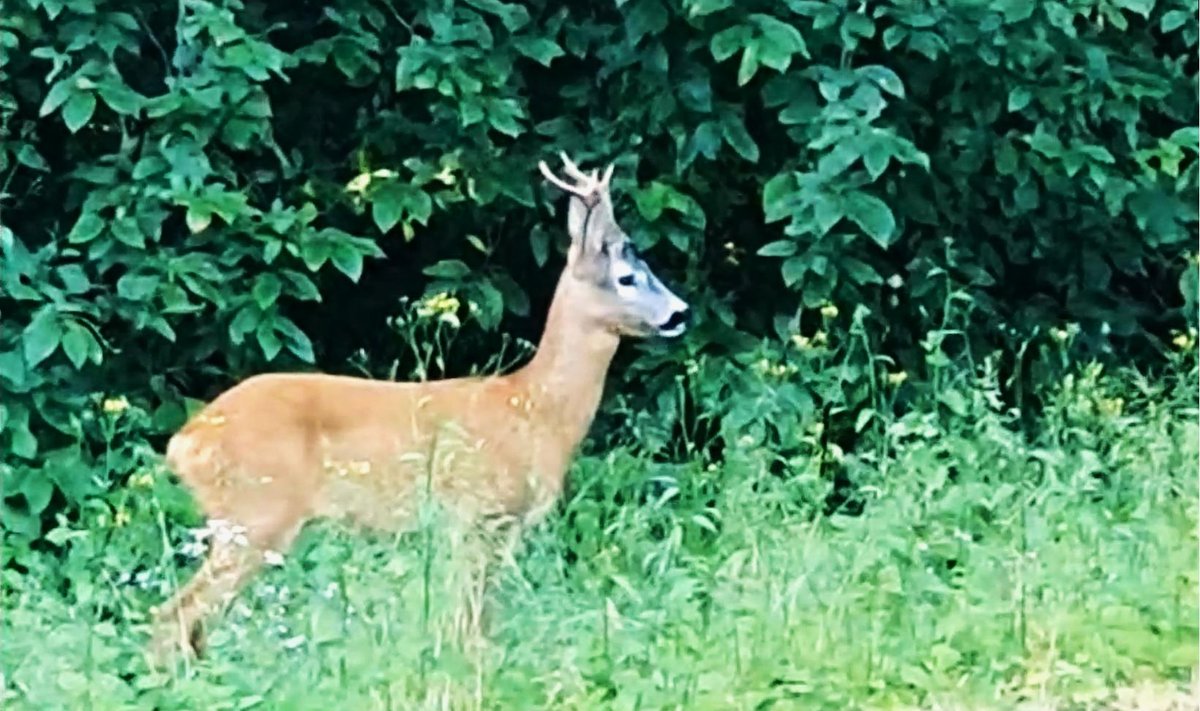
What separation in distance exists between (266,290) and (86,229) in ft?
1.96

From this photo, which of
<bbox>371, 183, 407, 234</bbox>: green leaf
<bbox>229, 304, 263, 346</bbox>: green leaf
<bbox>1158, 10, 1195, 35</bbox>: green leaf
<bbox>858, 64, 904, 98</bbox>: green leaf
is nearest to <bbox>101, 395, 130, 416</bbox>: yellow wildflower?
<bbox>229, 304, 263, 346</bbox>: green leaf

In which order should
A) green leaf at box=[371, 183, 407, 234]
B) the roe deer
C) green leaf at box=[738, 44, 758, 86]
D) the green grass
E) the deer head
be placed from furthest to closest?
green leaf at box=[371, 183, 407, 234]
green leaf at box=[738, 44, 758, 86]
the deer head
the roe deer
the green grass

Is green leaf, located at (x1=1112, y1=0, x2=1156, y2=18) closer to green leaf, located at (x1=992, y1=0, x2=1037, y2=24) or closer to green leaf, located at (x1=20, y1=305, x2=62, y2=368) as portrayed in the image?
green leaf, located at (x1=992, y1=0, x2=1037, y2=24)

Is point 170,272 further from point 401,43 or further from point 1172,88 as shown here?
point 1172,88

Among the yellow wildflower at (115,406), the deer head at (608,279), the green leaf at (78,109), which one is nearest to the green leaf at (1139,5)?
the deer head at (608,279)

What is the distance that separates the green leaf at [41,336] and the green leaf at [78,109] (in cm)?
56

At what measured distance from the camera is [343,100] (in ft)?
29.4

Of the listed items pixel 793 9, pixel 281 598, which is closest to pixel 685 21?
pixel 793 9

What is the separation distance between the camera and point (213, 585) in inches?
265

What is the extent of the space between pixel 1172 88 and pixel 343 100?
9.78ft

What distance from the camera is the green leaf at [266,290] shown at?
797 cm

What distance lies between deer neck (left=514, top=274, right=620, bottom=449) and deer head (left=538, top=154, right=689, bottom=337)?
0.10 ft

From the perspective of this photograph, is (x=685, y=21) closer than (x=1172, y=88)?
Yes

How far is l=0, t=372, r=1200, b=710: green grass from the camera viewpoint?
5.35 metres
